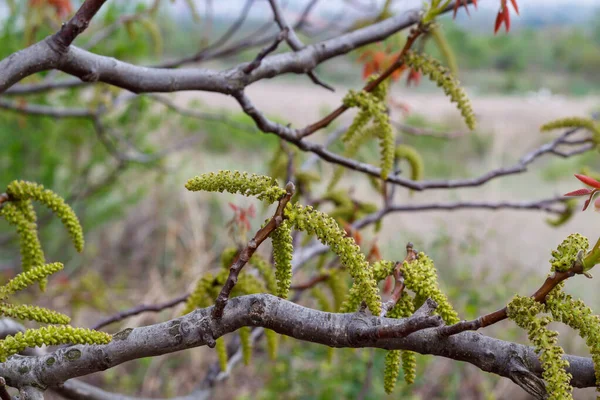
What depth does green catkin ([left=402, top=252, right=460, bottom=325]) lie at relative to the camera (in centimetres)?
75

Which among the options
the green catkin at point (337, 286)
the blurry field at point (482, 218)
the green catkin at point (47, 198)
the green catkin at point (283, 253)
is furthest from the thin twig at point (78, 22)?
the blurry field at point (482, 218)

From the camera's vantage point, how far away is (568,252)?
0.67 meters

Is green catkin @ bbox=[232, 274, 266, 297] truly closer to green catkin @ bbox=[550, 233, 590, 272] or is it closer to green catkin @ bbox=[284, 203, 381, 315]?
green catkin @ bbox=[284, 203, 381, 315]

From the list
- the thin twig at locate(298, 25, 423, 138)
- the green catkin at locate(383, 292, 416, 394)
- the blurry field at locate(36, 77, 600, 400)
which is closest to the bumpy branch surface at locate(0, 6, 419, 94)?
the thin twig at locate(298, 25, 423, 138)

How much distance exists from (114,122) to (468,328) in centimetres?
409

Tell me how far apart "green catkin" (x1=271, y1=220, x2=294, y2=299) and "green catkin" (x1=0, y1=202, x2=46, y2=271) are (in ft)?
1.48

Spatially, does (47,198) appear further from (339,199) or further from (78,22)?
(339,199)

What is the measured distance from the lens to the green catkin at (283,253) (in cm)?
72

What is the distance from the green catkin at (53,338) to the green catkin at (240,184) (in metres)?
0.22

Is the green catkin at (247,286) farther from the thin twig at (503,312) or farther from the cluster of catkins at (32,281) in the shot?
the thin twig at (503,312)

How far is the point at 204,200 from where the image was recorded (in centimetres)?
585

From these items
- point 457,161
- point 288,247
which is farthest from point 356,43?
point 457,161

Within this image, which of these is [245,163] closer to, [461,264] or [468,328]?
[461,264]

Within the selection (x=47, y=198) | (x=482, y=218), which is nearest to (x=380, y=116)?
(x=47, y=198)
